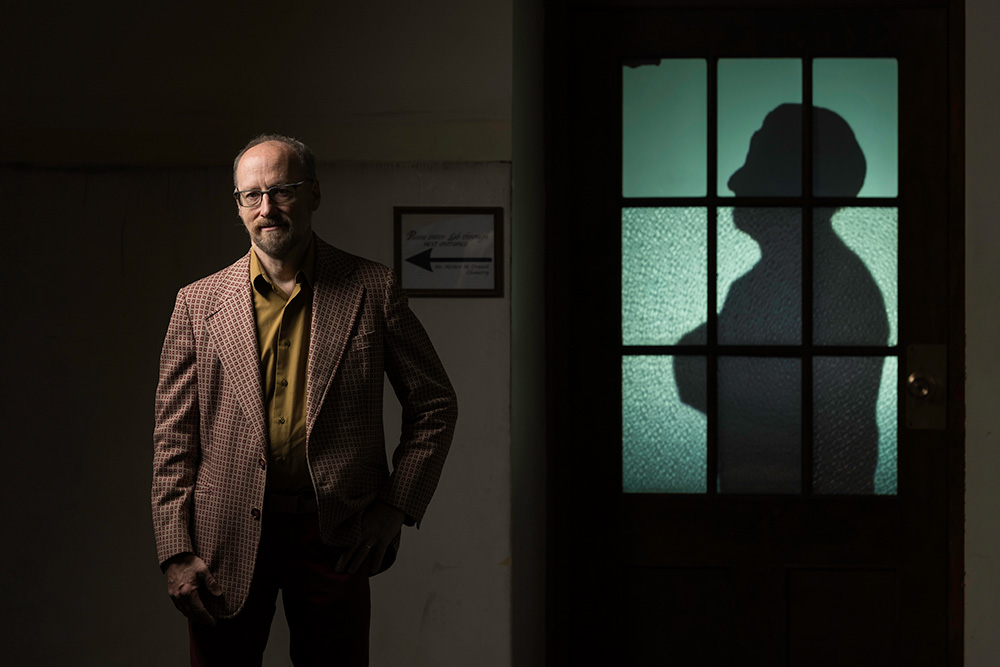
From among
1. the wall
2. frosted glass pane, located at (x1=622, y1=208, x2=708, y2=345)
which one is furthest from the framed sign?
the wall

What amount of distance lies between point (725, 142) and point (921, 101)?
58cm

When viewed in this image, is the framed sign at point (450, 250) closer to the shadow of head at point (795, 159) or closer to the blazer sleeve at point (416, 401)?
the blazer sleeve at point (416, 401)

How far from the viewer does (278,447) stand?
1550 millimetres

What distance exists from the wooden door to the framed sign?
0.98 ft

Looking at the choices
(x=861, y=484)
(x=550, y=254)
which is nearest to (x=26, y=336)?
(x=550, y=254)

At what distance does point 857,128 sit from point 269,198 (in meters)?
1.79

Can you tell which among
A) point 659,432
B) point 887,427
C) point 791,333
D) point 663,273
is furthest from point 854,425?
point 663,273

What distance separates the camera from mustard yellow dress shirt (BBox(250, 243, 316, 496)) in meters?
1.55

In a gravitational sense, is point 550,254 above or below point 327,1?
below

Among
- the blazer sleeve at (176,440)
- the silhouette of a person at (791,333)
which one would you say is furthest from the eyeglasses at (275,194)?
the silhouette of a person at (791,333)

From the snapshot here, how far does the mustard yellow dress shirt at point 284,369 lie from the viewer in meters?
1.55

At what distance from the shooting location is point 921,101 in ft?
8.02

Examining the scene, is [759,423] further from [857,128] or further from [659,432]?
[857,128]

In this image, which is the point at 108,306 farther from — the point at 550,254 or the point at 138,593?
the point at 550,254
